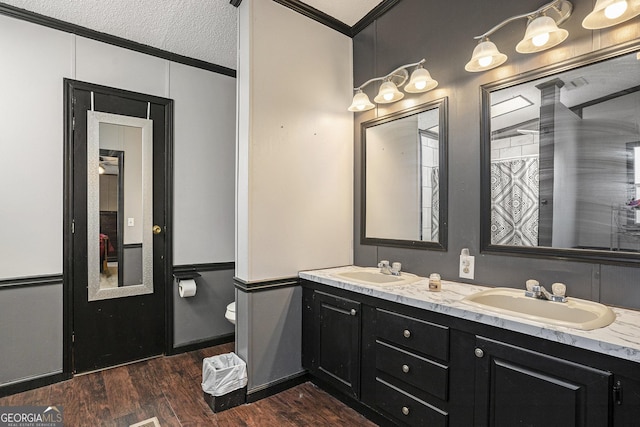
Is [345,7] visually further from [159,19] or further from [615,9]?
[615,9]

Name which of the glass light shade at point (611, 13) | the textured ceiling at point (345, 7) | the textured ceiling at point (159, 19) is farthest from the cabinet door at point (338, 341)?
the textured ceiling at point (159, 19)

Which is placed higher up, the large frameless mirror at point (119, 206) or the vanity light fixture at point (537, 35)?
the vanity light fixture at point (537, 35)

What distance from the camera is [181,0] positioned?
226 centimetres

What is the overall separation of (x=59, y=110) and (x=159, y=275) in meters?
1.49

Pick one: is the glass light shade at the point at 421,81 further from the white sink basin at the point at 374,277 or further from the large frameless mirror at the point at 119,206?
the large frameless mirror at the point at 119,206

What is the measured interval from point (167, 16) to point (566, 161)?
2775 millimetres

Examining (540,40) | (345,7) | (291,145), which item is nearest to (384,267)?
(291,145)

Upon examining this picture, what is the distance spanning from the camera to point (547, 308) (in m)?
1.50

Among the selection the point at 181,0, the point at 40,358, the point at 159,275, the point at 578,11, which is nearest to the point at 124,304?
the point at 159,275

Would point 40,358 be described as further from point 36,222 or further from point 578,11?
point 578,11

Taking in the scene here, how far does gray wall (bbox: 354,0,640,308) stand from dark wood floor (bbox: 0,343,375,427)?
3.50 ft

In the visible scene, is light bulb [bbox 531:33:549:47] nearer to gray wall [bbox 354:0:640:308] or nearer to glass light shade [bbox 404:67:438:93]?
gray wall [bbox 354:0:640:308]

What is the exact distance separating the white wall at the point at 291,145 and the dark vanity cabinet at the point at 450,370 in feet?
1.33

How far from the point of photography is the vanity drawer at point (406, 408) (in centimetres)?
153
